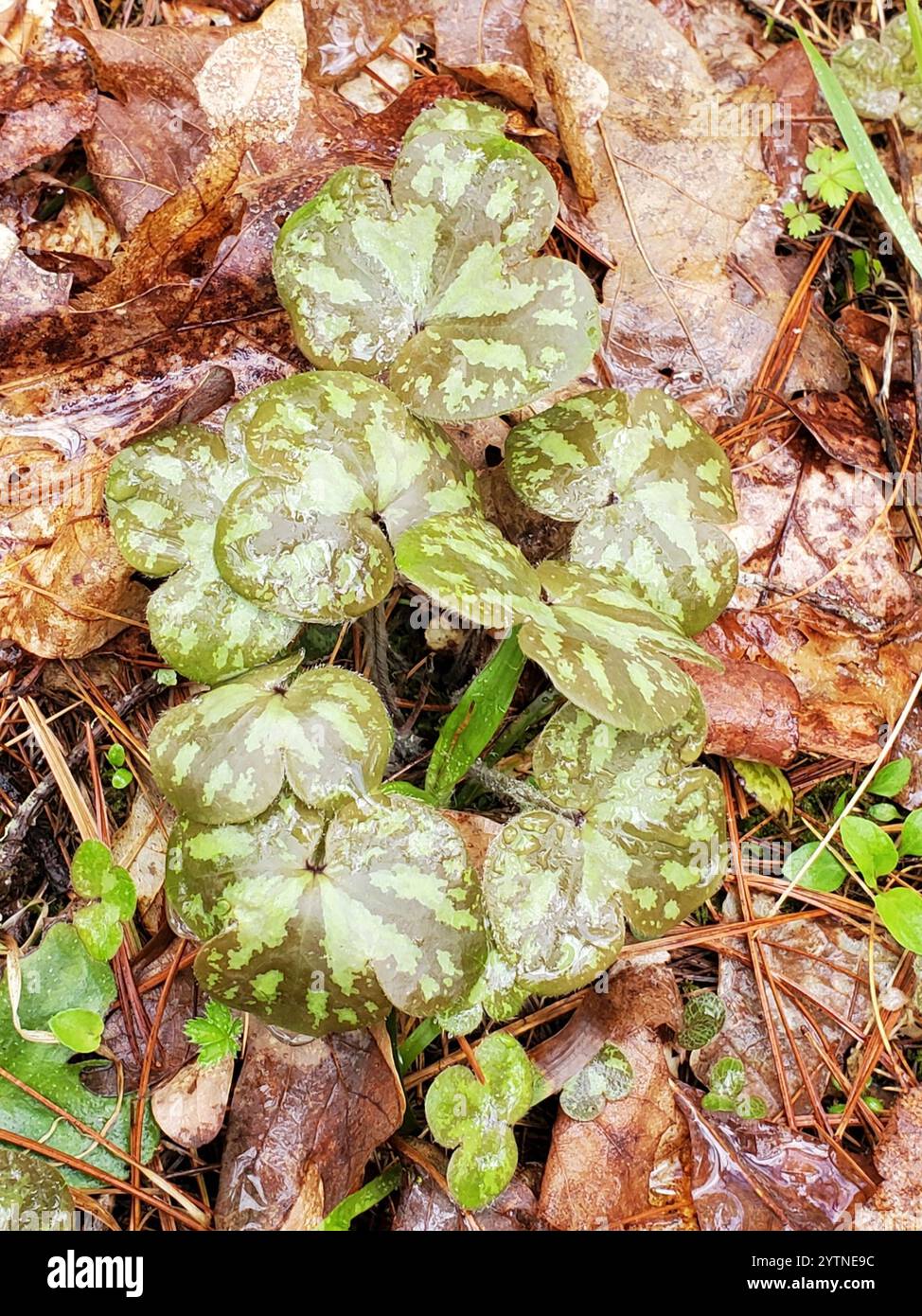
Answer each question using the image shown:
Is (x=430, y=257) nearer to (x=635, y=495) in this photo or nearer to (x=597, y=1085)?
(x=635, y=495)

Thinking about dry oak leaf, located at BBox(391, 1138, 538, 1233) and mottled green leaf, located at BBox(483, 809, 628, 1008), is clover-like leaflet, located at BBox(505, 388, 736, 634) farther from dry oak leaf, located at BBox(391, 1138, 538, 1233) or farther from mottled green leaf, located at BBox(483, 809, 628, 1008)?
dry oak leaf, located at BBox(391, 1138, 538, 1233)

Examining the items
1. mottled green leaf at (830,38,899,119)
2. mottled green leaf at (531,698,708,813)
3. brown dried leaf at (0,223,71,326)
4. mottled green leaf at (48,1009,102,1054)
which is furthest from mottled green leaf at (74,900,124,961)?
mottled green leaf at (830,38,899,119)

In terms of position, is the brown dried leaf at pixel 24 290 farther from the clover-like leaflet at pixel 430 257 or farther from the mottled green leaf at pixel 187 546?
the clover-like leaflet at pixel 430 257

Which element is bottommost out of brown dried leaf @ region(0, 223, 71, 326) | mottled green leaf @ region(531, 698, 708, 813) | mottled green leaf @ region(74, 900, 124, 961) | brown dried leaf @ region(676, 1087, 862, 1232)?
brown dried leaf @ region(676, 1087, 862, 1232)

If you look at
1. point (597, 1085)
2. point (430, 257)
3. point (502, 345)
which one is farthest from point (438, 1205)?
point (430, 257)

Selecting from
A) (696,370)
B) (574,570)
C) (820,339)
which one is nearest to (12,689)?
(574,570)

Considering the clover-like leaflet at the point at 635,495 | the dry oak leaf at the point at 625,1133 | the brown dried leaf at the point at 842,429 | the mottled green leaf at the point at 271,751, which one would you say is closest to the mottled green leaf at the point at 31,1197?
the mottled green leaf at the point at 271,751
